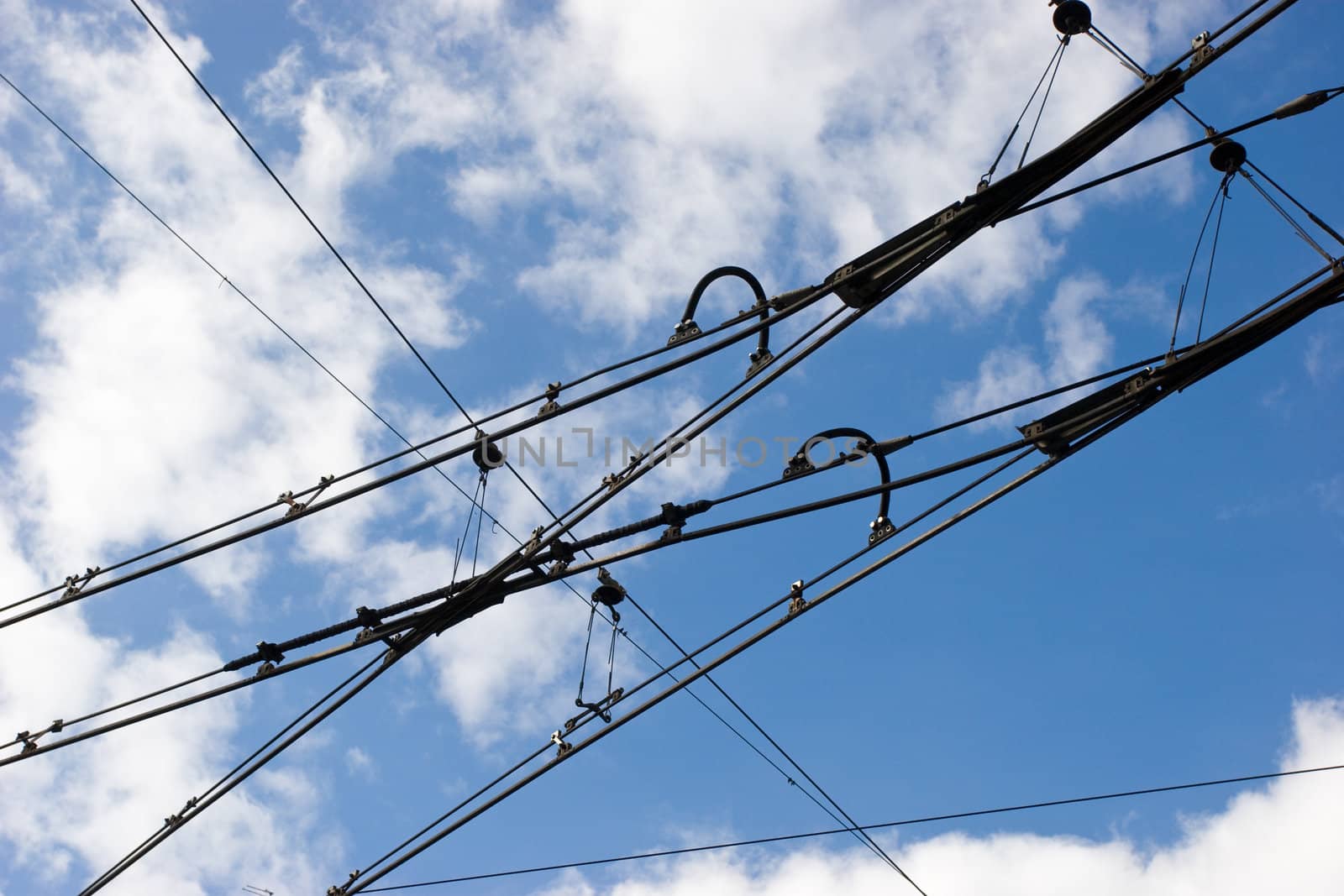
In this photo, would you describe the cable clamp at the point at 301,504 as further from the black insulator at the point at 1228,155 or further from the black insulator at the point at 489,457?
the black insulator at the point at 1228,155

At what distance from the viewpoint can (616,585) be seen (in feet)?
35.0

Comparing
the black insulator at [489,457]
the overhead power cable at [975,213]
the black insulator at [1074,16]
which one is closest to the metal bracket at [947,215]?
the overhead power cable at [975,213]

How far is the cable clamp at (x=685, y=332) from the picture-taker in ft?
30.7

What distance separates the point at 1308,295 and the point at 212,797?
7.71 meters

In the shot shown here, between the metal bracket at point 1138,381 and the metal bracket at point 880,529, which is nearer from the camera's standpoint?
the metal bracket at point 1138,381

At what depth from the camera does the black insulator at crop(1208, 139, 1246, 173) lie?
8418mm

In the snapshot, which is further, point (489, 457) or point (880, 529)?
point (489, 457)

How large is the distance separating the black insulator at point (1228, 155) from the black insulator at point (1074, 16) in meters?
1.13

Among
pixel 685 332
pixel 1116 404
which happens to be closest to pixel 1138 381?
pixel 1116 404

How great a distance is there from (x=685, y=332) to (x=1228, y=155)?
357 cm

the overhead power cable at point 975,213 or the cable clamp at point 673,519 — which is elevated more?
the overhead power cable at point 975,213

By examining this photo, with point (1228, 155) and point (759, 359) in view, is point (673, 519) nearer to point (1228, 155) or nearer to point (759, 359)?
point (759, 359)

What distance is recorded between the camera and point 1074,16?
28.7 feet

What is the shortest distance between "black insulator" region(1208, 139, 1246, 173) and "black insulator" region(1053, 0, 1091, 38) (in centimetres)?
113
